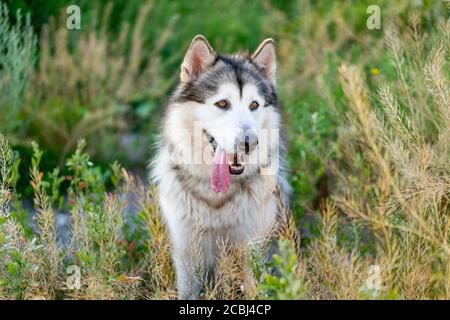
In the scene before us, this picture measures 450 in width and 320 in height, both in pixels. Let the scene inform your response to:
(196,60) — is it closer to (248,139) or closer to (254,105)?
(254,105)

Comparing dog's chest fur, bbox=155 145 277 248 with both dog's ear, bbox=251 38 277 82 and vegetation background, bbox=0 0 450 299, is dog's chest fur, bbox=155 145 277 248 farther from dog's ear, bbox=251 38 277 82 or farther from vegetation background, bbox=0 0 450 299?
dog's ear, bbox=251 38 277 82

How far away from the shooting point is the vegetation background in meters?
3.29

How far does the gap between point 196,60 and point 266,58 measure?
47 centimetres

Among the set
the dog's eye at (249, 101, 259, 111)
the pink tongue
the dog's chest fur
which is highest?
the dog's eye at (249, 101, 259, 111)

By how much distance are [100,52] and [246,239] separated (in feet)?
10.1

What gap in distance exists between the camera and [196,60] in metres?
3.87

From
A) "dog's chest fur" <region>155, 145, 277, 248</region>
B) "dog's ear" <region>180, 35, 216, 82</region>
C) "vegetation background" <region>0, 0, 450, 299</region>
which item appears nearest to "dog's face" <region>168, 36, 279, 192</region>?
"dog's ear" <region>180, 35, 216, 82</region>

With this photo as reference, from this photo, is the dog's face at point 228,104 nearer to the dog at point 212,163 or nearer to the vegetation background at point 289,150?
the dog at point 212,163

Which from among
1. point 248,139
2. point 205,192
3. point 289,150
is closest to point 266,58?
point 248,139

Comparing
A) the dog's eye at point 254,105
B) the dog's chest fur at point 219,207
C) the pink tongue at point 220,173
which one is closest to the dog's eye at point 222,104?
the dog's eye at point 254,105
